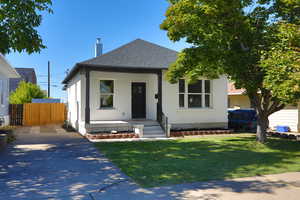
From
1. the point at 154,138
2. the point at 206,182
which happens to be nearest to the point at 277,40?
the point at 206,182

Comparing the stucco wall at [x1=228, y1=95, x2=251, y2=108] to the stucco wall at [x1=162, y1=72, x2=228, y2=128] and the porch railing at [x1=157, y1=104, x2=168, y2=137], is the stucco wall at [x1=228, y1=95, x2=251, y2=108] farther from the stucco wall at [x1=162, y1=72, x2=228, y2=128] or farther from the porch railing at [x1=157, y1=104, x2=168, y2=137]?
the porch railing at [x1=157, y1=104, x2=168, y2=137]

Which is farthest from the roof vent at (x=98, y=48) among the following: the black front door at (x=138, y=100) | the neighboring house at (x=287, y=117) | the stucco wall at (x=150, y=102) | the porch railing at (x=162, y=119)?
the neighboring house at (x=287, y=117)

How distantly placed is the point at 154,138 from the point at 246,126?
6.46 meters

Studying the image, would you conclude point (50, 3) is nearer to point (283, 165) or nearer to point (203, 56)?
point (203, 56)

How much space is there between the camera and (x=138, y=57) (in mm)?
12945

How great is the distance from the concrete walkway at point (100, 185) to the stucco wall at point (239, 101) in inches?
567

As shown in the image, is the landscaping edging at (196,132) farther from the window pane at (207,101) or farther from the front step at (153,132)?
the window pane at (207,101)

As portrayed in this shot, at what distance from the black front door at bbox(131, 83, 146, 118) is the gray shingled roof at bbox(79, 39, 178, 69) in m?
1.59

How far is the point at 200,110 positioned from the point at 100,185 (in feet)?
31.5

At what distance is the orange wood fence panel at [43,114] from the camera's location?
17953mm

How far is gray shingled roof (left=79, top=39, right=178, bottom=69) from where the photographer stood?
460 inches

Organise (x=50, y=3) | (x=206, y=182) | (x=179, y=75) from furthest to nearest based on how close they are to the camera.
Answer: (x=179, y=75) → (x=50, y=3) → (x=206, y=182)

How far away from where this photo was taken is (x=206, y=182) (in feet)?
15.6

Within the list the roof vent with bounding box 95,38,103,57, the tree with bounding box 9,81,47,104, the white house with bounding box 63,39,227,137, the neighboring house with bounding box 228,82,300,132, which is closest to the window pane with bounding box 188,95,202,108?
the white house with bounding box 63,39,227,137
